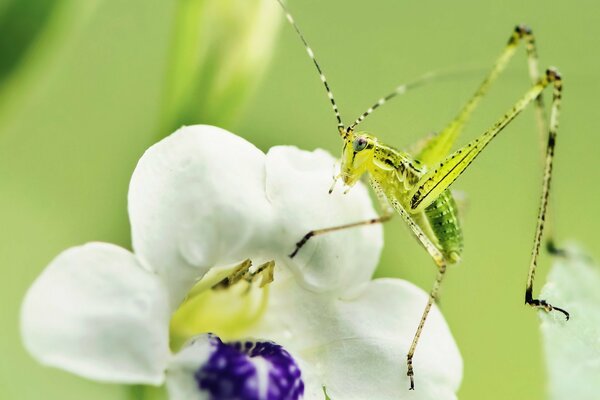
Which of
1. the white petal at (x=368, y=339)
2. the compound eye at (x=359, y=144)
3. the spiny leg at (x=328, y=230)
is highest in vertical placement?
the compound eye at (x=359, y=144)

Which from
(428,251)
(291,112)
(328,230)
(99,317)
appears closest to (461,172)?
(428,251)

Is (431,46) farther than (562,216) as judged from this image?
Yes

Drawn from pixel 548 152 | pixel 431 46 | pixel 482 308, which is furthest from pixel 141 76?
pixel 548 152

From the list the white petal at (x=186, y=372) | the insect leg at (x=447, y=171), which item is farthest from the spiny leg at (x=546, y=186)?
the white petal at (x=186, y=372)

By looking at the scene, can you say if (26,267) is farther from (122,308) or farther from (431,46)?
(431,46)

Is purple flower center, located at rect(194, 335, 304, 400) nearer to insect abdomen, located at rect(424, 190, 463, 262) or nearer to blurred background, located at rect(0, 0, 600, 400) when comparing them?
blurred background, located at rect(0, 0, 600, 400)

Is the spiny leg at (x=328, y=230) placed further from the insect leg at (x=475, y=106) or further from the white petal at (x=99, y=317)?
the insect leg at (x=475, y=106)
